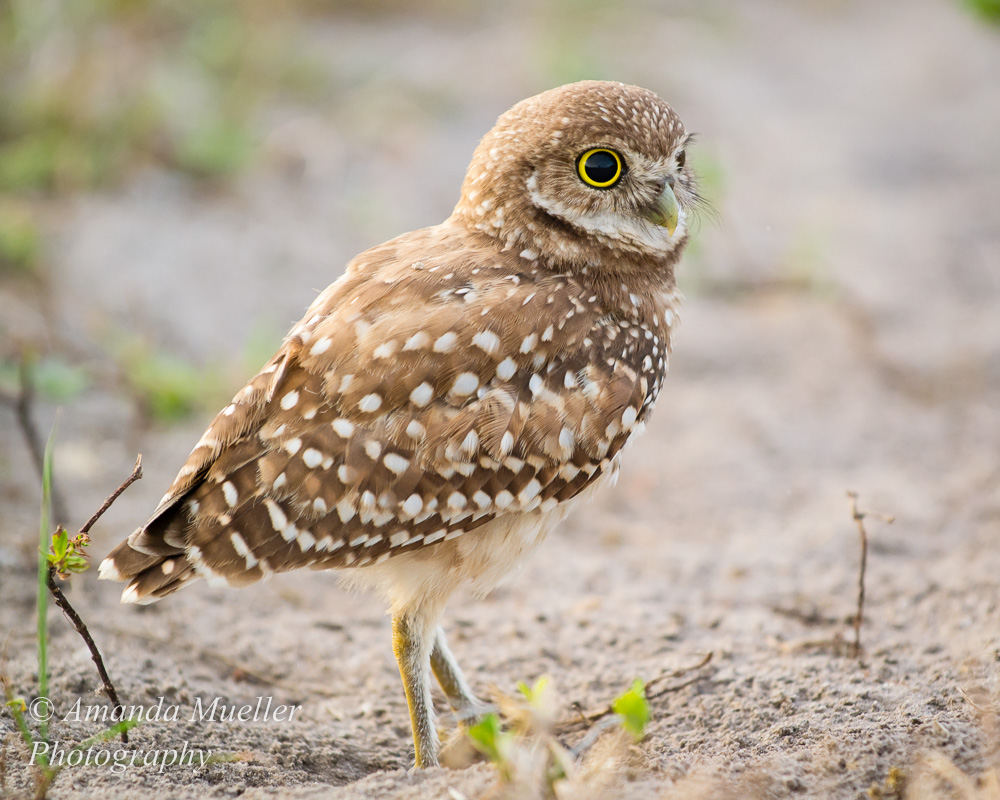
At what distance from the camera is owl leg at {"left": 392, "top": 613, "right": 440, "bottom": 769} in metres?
2.85

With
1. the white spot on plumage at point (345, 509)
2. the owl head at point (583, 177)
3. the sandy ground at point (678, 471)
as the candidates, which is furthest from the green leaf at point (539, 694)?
the owl head at point (583, 177)

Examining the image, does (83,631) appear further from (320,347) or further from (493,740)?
(493,740)

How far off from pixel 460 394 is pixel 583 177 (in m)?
0.81

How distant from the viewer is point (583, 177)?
2.87 m

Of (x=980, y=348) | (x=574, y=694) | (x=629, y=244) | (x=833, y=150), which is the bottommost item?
(x=574, y=694)

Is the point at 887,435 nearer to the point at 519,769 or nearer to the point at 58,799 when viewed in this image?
the point at 519,769

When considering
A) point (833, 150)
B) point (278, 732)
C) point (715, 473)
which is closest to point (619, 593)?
point (715, 473)

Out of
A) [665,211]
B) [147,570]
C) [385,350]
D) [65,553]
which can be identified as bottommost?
[147,570]

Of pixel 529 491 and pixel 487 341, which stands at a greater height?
pixel 487 341

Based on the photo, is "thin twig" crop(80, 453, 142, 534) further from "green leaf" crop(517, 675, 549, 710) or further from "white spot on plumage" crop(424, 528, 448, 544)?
"green leaf" crop(517, 675, 549, 710)

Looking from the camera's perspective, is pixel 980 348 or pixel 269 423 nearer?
pixel 269 423

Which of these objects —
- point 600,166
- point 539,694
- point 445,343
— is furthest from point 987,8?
point 539,694

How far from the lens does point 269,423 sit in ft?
8.63

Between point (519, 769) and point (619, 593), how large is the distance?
2.05m
